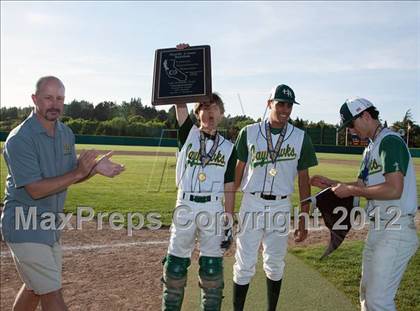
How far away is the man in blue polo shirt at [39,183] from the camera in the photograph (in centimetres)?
336

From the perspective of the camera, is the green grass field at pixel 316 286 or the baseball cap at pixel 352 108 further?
the green grass field at pixel 316 286

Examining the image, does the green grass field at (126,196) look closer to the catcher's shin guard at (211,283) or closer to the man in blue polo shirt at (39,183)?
the catcher's shin guard at (211,283)

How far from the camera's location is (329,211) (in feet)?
14.0

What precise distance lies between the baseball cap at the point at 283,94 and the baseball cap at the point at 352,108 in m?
0.67

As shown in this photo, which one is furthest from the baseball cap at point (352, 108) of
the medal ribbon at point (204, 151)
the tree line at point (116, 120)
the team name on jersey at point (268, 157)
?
the tree line at point (116, 120)

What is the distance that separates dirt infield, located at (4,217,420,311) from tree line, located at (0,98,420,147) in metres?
27.3

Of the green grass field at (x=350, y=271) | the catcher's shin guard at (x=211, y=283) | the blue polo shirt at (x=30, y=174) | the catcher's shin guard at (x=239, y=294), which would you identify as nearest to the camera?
the blue polo shirt at (x=30, y=174)

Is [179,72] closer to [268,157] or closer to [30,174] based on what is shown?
[268,157]

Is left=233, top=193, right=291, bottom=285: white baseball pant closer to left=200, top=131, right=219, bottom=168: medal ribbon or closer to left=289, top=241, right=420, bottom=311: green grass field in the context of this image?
left=200, top=131, right=219, bottom=168: medal ribbon

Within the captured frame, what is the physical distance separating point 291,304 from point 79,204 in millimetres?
7963

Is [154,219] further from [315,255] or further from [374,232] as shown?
[374,232]

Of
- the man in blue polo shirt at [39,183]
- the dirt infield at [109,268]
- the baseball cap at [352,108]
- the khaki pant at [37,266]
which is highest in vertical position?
the baseball cap at [352,108]

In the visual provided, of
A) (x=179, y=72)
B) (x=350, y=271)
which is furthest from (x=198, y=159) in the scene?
(x=350, y=271)

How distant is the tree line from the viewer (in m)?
50.3
